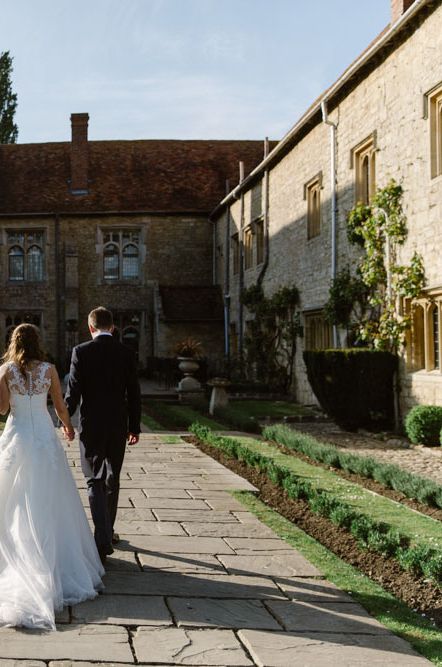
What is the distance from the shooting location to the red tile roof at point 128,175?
2825cm

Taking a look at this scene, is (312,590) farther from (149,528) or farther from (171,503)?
(171,503)

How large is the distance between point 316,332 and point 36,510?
1345 cm

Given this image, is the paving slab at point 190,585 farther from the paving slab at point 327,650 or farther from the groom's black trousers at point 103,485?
the paving slab at point 327,650

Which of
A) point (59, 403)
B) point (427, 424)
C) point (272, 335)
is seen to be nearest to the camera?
point (59, 403)

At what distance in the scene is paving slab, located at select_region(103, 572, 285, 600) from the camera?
177 inches

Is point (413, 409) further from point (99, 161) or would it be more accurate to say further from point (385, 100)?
point (99, 161)

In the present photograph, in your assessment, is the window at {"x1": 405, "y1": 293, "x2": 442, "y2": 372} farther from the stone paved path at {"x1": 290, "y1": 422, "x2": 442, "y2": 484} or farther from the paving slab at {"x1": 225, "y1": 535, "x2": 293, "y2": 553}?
the paving slab at {"x1": 225, "y1": 535, "x2": 293, "y2": 553}

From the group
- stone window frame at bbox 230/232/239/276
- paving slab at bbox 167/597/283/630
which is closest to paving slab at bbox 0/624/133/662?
Answer: paving slab at bbox 167/597/283/630

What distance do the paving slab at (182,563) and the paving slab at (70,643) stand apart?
1119 millimetres

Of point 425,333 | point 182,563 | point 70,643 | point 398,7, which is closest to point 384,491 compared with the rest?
point 182,563

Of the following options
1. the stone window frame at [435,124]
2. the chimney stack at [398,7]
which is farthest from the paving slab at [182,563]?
the chimney stack at [398,7]

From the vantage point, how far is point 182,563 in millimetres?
5117

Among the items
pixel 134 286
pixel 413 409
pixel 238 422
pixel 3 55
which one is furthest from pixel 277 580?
pixel 3 55

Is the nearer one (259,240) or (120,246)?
(259,240)
